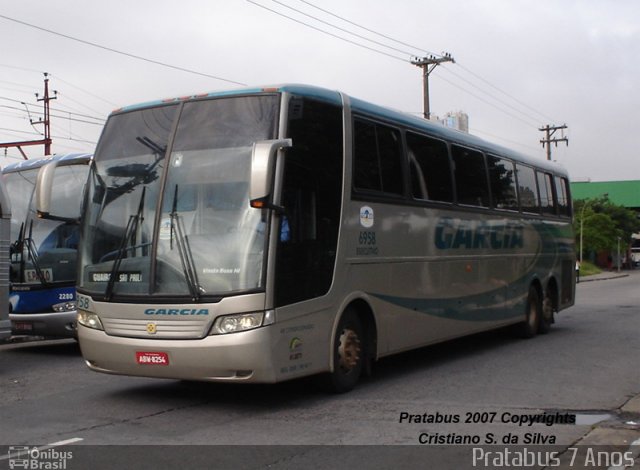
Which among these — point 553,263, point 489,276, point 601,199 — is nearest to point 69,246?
point 489,276

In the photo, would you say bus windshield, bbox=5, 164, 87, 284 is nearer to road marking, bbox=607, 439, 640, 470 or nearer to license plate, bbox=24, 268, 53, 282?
license plate, bbox=24, 268, 53, 282

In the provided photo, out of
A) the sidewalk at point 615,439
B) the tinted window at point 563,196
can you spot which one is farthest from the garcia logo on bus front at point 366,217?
the tinted window at point 563,196

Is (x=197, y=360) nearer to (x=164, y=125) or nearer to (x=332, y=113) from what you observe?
(x=164, y=125)

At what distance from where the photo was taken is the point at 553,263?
16719mm

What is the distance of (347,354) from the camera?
357 inches

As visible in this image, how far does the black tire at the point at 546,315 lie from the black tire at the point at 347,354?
7609 mm

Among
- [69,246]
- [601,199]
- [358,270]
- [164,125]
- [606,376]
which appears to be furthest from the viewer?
[601,199]

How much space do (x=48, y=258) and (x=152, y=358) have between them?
5486 mm

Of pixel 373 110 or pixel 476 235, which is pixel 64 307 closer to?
pixel 373 110

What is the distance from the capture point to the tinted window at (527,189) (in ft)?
49.6

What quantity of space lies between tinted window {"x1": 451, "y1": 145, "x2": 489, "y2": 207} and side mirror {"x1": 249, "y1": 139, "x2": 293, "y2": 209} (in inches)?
209

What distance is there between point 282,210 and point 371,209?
2079mm

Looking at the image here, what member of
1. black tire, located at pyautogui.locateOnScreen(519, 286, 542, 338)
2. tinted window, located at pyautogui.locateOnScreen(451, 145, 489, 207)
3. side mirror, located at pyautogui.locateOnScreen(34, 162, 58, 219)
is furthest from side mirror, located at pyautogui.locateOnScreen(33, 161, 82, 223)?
black tire, located at pyautogui.locateOnScreen(519, 286, 542, 338)

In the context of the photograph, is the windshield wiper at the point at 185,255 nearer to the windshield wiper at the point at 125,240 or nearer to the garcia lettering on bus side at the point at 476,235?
the windshield wiper at the point at 125,240
